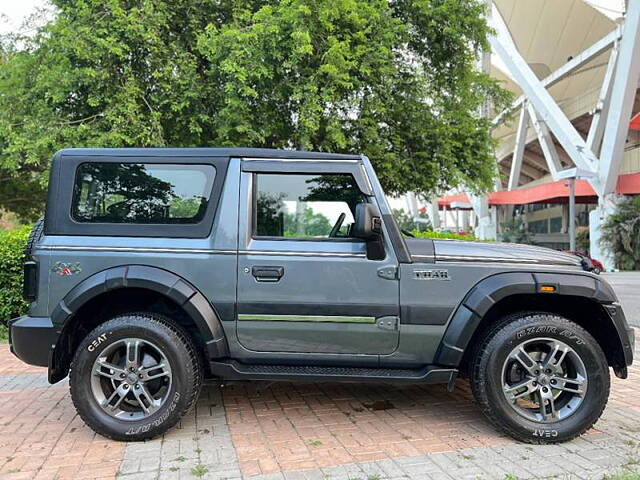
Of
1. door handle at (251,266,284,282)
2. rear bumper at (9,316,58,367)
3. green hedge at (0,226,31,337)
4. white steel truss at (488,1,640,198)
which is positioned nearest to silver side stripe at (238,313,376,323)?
door handle at (251,266,284,282)

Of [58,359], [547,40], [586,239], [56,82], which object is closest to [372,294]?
[58,359]

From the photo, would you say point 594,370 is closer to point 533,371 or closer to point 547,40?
point 533,371

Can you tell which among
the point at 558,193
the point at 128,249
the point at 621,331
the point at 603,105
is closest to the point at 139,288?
the point at 128,249

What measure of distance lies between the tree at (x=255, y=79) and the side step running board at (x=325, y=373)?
5930mm

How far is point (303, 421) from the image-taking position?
3.64 metres

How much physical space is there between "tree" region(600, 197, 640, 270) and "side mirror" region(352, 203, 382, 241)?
77.7ft

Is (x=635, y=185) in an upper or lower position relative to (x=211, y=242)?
upper

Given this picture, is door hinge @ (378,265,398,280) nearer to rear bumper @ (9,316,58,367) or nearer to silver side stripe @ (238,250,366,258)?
silver side stripe @ (238,250,366,258)

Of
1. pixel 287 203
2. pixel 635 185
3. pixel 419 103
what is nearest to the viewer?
pixel 287 203

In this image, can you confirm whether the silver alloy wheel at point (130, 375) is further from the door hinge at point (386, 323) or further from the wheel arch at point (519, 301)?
the wheel arch at point (519, 301)

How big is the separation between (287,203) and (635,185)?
2546cm

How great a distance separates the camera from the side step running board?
10.6 ft

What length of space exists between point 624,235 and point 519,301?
900 inches

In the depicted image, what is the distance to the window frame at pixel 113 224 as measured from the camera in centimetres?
332
